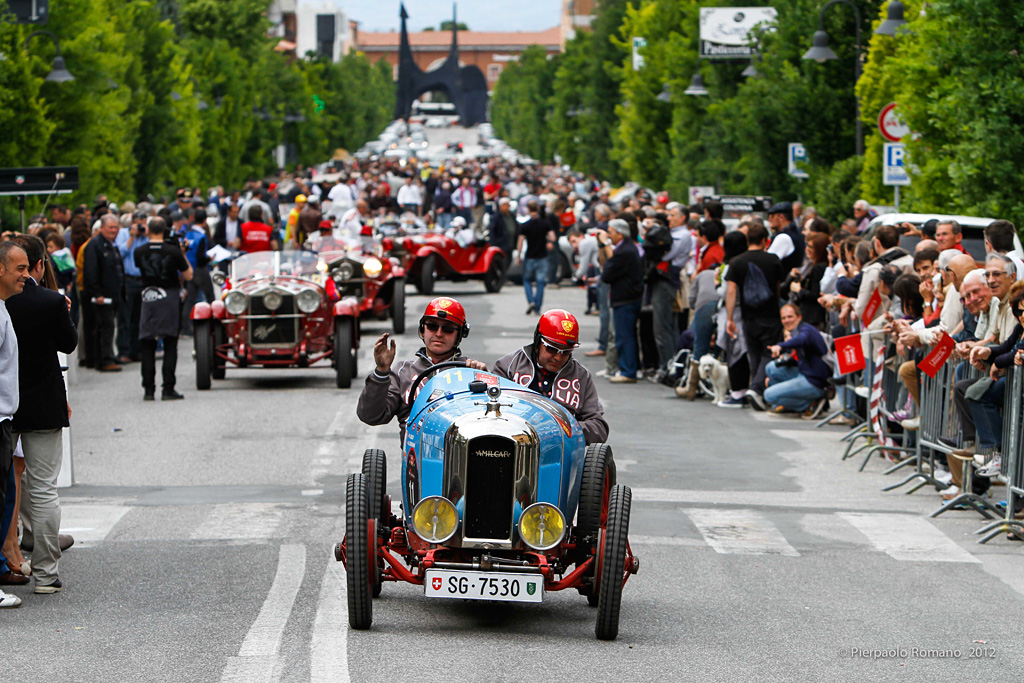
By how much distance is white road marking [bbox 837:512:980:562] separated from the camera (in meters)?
9.66

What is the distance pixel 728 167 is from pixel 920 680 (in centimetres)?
3190

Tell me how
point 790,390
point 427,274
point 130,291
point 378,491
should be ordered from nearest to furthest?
point 378,491
point 790,390
point 130,291
point 427,274

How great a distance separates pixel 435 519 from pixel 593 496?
803 millimetres

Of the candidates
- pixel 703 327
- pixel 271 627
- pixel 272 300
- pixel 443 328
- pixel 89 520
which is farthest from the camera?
pixel 703 327

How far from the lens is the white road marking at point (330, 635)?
6527 mm

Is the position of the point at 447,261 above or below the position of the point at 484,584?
below

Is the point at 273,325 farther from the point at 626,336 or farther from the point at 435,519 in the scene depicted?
the point at 435,519

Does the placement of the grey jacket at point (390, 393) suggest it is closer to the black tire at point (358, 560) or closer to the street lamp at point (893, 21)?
the black tire at point (358, 560)

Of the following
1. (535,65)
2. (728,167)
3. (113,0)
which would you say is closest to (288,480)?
(728,167)

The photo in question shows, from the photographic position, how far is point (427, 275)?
28719mm

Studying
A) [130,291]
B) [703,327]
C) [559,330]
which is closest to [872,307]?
[703,327]

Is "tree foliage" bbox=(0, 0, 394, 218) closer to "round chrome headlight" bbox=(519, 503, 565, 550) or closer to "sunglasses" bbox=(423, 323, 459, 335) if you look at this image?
"sunglasses" bbox=(423, 323, 459, 335)

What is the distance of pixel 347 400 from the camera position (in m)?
16.5

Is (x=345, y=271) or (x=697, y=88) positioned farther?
(x=697, y=88)
